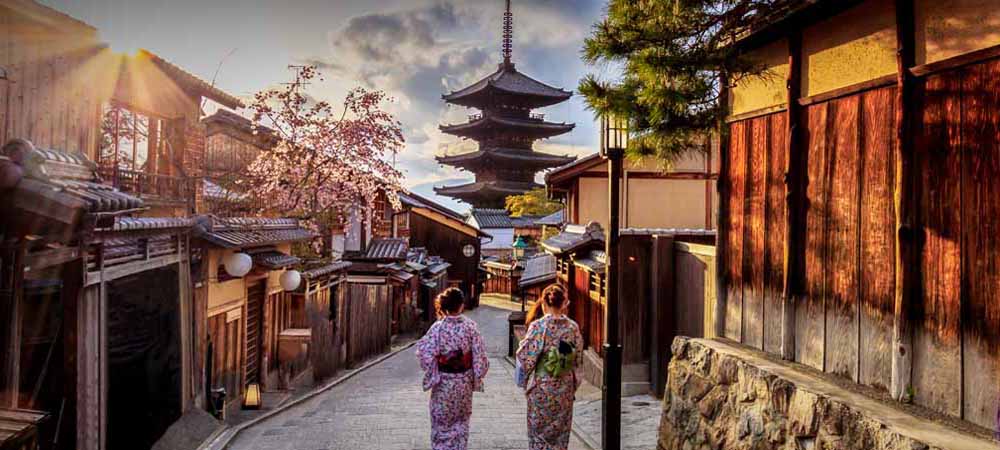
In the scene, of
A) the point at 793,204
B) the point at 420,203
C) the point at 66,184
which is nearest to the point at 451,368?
the point at 793,204

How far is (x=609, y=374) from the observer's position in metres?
5.81

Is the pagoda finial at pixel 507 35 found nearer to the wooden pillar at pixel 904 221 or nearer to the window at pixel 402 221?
the window at pixel 402 221

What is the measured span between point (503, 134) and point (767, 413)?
40.0 m

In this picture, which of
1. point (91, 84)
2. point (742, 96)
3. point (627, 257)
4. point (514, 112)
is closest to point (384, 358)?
point (627, 257)

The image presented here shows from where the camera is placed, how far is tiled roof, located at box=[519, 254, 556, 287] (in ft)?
57.4

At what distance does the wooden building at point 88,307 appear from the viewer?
418 cm

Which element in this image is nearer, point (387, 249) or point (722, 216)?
point (722, 216)

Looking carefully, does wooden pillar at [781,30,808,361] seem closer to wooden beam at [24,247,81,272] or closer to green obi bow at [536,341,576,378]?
green obi bow at [536,341,576,378]

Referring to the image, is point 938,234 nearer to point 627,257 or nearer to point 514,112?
point 627,257

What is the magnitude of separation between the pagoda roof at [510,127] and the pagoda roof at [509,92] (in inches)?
58.1

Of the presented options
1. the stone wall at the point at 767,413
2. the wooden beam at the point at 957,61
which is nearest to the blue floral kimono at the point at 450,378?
the stone wall at the point at 767,413

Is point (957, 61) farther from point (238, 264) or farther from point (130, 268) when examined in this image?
point (238, 264)

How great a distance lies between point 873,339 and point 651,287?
213 inches

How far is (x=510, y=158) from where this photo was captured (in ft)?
138
